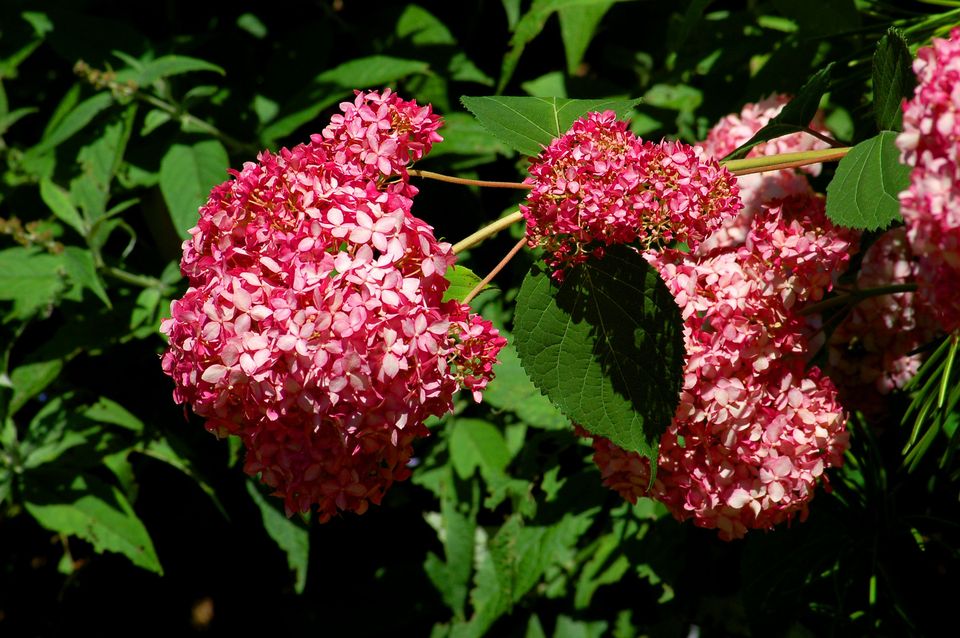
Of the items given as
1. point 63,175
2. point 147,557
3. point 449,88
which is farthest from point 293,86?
point 147,557

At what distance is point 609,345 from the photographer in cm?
98

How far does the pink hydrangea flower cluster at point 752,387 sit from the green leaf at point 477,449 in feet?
2.55

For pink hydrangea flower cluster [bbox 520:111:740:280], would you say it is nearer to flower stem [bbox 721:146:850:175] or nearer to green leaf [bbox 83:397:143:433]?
flower stem [bbox 721:146:850:175]

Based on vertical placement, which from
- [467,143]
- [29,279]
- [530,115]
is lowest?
[29,279]

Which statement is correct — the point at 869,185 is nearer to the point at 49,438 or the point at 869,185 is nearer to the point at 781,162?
the point at 781,162

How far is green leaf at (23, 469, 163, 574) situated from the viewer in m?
1.79

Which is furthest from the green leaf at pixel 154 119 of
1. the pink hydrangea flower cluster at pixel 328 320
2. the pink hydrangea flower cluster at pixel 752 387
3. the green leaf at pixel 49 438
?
the pink hydrangea flower cluster at pixel 752 387

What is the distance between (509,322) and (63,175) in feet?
3.21

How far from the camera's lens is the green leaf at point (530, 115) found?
1.04 meters

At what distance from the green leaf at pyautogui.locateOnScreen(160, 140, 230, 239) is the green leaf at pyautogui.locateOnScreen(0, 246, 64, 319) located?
0.88 ft

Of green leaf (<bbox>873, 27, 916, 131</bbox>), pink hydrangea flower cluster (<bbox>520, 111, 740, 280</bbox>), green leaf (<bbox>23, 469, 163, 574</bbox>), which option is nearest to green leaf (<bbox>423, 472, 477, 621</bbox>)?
green leaf (<bbox>23, 469, 163, 574</bbox>)

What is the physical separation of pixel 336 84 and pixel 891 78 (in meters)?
1.17

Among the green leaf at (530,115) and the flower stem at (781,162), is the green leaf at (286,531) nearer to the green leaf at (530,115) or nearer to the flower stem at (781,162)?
the green leaf at (530,115)

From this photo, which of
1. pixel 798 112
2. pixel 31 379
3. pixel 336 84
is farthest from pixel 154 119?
pixel 798 112
